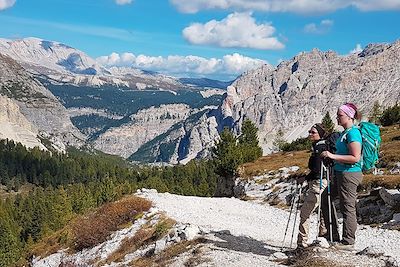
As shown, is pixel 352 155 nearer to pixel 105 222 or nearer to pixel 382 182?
pixel 382 182

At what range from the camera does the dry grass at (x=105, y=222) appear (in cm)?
2762

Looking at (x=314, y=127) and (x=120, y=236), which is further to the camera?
(x=120, y=236)

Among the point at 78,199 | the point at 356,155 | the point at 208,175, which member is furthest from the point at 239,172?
the point at 208,175

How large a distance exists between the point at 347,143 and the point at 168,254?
29.0 feet

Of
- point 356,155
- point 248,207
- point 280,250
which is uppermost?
point 356,155

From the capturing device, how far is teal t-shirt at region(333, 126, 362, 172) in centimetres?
1237

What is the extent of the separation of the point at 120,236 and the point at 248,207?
1237cm

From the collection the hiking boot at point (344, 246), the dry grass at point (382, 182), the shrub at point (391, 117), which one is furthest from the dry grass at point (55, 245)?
the shrub at point (391, 117)

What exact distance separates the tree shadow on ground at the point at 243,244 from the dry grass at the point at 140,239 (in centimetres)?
395

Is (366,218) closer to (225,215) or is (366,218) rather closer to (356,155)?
(225,215)

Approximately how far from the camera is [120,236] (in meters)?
26.0

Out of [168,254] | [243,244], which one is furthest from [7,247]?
[243,244]

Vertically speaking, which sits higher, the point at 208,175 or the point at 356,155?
the point at 356,155

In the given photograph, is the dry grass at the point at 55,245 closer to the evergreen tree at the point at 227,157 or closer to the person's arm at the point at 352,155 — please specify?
the person's arm at the point at 352,155
